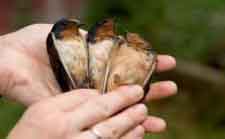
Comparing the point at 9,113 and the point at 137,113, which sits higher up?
the point at 137,113

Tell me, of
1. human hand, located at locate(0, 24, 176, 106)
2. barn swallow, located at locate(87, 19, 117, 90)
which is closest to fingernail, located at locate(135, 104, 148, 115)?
barn swallow, located at locate(87, 19, 117, 90)

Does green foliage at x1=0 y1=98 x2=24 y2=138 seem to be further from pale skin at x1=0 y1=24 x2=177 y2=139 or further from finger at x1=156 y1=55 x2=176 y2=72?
finger at x1=156 y1=55 x2=176 y2=72

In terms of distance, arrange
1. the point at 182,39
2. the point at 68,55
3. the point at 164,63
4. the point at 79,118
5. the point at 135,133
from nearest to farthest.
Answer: the point at 79,118 → the point at 135,133 → the point at 68,55 → the point at 164,63 → the point at 182,39

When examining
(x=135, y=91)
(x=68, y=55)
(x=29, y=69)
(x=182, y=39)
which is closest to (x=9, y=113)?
(x=182, y=39)

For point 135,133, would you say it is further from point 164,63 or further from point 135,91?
point 164,63

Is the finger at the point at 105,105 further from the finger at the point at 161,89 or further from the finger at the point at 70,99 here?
the finger at the point at 161,89

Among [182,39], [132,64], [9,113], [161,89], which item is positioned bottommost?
[9,113]
